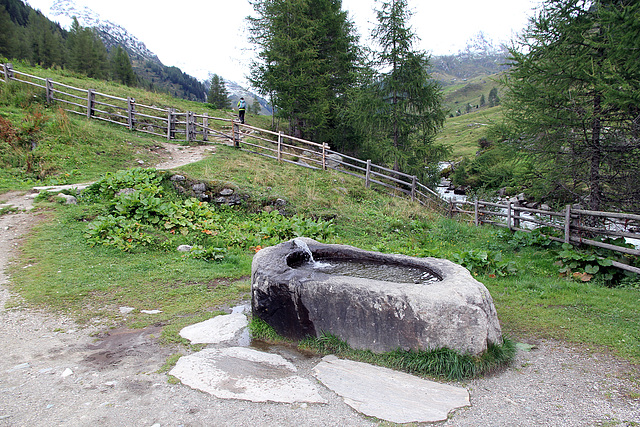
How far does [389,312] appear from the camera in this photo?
12.9ft

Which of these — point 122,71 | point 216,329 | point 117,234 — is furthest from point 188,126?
point 122,71

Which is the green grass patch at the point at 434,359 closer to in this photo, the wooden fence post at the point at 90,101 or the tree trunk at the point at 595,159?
the tree trunk at the point at 595,159

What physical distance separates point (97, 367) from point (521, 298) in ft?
20.2

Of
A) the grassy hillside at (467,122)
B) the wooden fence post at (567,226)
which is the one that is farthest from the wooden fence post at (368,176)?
the wooden fence post at (567,226)

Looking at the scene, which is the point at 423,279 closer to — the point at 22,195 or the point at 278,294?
the point at 278,294

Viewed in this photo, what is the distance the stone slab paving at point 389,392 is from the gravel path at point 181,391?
0.33 feet

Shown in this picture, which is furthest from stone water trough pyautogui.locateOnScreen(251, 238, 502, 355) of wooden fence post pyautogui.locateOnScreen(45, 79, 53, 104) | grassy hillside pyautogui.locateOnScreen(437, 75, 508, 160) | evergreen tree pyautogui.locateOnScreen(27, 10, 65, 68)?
evergreen tree pyautogui.locateOnScreen(27, 10, 65, 68)

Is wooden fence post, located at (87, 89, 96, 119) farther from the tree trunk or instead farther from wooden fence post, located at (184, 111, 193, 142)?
the tree trunk

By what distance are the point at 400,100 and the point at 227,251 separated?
38.8 ft

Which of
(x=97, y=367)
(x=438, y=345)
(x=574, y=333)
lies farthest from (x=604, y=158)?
(x=97, y=367)

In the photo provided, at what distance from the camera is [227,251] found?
784cm

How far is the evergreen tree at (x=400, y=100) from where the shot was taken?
616 inches

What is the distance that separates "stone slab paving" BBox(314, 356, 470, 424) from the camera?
312cm

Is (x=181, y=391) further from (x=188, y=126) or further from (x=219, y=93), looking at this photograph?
(x=219, y=93)
